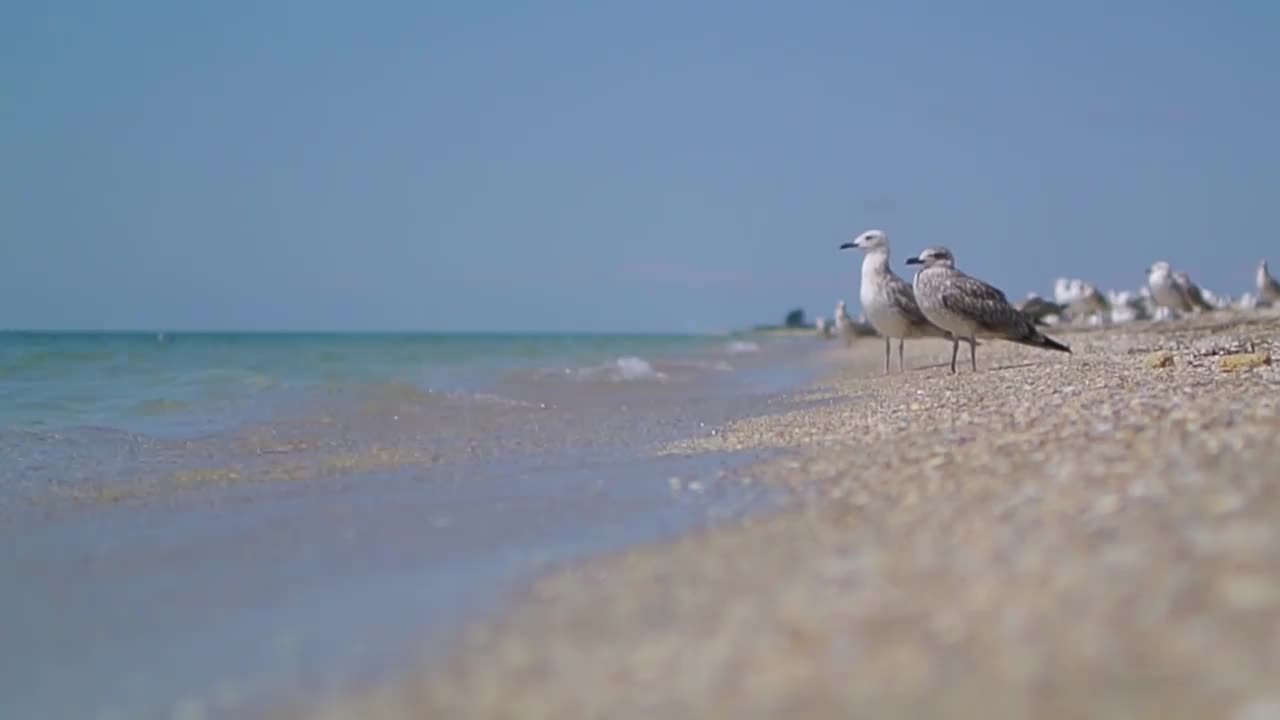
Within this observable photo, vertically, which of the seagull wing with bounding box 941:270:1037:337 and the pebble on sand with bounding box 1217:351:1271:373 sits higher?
the seagull wing with bounding box 941:270:1037:337

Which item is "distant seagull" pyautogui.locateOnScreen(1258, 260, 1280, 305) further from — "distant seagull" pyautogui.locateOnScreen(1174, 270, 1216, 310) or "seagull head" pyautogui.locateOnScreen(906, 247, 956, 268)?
"seagull head" pyautogui.locateOnScreen(906, 247, 956, 268)

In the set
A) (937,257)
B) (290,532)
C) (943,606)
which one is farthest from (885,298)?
(943,606)

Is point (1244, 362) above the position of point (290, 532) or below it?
above

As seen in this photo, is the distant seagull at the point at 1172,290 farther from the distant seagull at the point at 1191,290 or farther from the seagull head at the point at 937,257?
the seagull head at the point at 937,257

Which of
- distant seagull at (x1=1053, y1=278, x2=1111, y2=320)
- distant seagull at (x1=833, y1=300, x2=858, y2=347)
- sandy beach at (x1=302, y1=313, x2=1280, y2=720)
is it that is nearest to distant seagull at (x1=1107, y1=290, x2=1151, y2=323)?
distant seagull at (x1=1053, y1=278, x2=1111, y2=320)

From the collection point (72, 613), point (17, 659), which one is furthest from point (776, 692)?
point (72, 613)

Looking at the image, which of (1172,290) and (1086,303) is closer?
(1172,290)

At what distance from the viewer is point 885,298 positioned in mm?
13695

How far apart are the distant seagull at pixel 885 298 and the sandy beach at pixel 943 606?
27.9 ft

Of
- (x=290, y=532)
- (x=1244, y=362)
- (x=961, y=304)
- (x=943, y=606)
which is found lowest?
(x=290, y=532)

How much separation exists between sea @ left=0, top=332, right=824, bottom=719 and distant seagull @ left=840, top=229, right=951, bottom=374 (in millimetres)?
3152

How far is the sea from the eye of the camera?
322 centimetres

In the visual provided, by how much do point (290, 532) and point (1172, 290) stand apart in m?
24.0

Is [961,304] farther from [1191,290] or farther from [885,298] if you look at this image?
[1191,290]
